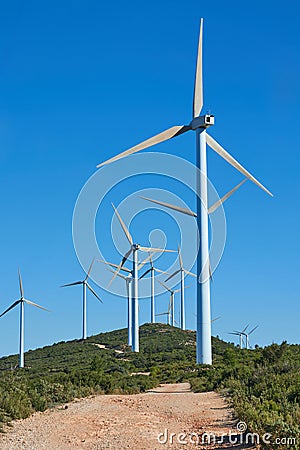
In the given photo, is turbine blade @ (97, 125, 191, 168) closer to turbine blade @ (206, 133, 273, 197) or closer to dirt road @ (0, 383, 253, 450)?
turbine blade @ (206, 133, 273, 197)

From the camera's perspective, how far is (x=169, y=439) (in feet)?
51.4

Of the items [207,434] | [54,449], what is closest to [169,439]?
[207,434]

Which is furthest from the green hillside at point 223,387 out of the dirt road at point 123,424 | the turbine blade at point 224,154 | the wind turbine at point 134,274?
the wind turbine at point 134,274

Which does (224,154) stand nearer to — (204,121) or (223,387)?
(204,121)

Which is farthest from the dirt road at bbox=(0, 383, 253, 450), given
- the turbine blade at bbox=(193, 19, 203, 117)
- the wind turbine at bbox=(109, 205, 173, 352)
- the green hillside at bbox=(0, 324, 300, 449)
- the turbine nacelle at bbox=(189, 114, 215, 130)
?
the wind turbine at bbox=(109, 205, 173, 352)

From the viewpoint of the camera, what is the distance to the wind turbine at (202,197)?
3938 centimetres

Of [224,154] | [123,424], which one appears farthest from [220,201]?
[123,424]

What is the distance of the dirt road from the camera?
15.5 metres

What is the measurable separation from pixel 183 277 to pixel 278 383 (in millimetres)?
52319

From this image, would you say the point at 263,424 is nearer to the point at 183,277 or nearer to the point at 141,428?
the point at 141,428

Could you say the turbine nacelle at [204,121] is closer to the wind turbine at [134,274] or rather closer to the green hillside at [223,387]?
the green hillside at [223,387]

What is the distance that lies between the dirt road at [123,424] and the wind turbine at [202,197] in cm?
1430

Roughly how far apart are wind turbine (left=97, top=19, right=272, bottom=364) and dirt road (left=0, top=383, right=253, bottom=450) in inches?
563

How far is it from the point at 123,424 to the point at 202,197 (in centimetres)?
2334
